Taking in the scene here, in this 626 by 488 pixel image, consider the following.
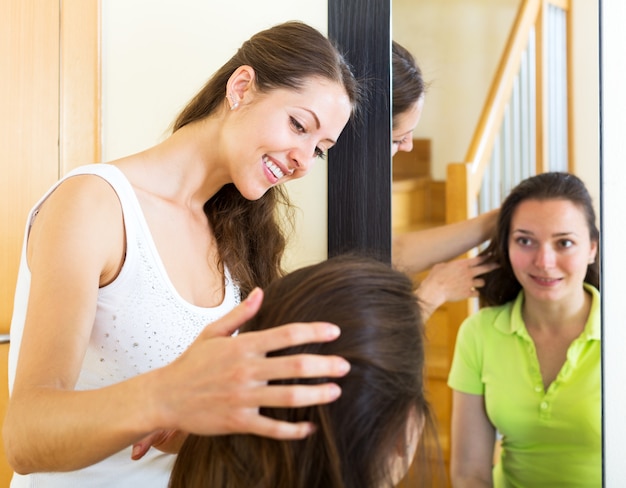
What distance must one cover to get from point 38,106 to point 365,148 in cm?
77

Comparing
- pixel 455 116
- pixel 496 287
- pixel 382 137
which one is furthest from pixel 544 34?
pixel 496 287

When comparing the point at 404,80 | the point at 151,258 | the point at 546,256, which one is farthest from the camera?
the point at 404,80

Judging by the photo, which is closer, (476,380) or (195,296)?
(195,296)

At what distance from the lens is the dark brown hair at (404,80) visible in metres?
1.43

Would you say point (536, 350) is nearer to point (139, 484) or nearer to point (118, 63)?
point (139, 484)

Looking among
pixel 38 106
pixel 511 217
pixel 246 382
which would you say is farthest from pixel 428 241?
pixel 38 106

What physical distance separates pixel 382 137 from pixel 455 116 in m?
0.15

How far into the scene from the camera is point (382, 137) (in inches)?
58.2

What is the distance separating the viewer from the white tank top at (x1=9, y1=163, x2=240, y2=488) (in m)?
1.17

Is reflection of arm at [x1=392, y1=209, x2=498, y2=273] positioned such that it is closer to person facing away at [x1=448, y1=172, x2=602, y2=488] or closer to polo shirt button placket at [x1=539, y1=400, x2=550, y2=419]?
person facing away at [x1=448, y1=172, x2=602, y2=488]

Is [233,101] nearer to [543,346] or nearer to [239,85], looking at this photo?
[239,85]

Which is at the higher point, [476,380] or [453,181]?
[453,181]

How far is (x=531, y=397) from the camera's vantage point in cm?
136

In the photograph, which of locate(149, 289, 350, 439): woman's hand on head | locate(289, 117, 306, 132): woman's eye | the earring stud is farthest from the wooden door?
locate(149, 289, 350, 439): woman's hand on head
